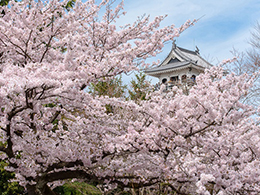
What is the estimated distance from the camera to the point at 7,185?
6.59 meters

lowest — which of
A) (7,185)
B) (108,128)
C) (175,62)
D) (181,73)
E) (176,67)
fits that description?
A: (7,185)

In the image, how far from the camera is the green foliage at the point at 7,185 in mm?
6535

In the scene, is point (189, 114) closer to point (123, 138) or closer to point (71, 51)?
point (123, 138)

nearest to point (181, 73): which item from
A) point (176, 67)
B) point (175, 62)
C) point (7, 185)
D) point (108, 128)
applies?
point (176, 67)

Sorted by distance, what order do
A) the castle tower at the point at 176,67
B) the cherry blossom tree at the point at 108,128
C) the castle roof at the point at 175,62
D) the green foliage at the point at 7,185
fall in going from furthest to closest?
the castle roof at the point at 175,62, the castle tower at the point at 176,67, the green foliage at the point at 7,185, the cherry blossom tree at the point at 108,128

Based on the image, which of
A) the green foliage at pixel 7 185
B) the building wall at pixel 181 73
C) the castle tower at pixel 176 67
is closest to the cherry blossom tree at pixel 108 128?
the green foliage at pixel 7 185

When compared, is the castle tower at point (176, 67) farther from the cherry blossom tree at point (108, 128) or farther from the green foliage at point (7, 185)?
the cherry blossom tree at point (108, 128)

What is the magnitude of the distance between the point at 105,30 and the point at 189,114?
3491 mm

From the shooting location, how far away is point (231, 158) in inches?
152

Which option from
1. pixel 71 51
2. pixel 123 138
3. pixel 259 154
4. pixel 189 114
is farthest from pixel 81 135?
pixel 259 154

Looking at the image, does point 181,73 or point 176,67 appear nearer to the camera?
point 176,67

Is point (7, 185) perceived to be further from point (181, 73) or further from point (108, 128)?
point (181, 73)

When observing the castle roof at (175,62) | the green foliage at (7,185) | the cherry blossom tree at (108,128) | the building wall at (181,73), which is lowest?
the green foliage at (7,185)

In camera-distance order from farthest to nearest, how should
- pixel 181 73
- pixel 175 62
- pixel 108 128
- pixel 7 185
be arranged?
pixel 175 62 < pixel 181 73 < pixel 7 185 < pixel 108 128
